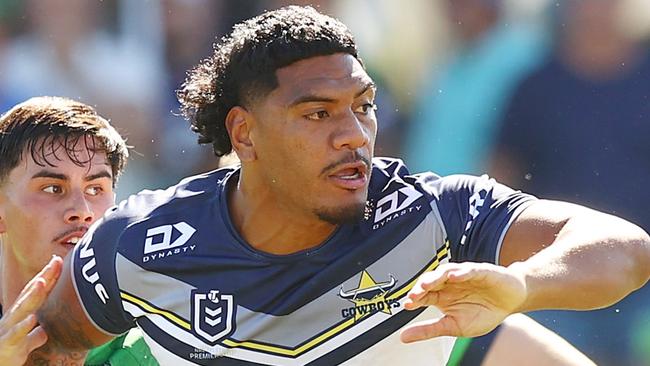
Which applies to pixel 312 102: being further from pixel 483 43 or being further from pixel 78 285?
pixel 483 43

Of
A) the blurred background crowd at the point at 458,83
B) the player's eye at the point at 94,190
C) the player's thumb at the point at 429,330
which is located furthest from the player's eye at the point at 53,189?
the player's thumb at the point at 429,330

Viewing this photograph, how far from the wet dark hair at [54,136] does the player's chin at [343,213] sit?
1194 millimetres

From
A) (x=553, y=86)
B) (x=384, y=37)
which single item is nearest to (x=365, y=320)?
(x=553, y=86)

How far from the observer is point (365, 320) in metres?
3.33

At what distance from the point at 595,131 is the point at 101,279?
232 centimetres

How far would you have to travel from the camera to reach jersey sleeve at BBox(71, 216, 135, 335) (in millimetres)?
3504

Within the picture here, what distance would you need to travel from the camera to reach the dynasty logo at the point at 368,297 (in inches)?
131

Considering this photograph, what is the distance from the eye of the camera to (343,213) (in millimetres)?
3303

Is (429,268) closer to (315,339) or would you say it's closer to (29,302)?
(315,339)

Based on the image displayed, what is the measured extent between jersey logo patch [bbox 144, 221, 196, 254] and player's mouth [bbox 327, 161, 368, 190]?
1.74 feet

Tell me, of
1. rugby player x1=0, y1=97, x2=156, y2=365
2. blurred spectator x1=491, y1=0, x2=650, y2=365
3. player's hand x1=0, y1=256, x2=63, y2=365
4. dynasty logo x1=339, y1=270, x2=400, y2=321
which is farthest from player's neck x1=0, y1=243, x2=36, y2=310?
blurred spectator x1=491, y1=0, x2=650, y2=365

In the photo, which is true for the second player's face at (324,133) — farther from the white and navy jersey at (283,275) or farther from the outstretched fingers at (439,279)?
the outstretched fingers at (439,279)

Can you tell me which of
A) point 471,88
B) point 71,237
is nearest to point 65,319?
point 71,237

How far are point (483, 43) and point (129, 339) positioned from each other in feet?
7.36
